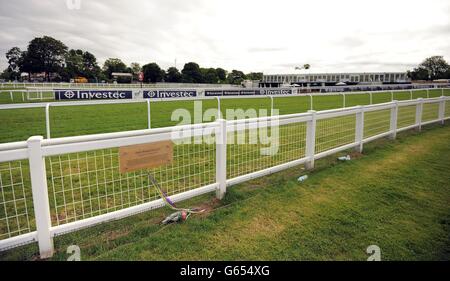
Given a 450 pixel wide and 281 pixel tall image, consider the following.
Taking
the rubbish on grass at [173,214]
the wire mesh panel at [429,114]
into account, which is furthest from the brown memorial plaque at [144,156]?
the wire mesh panel at [429,114]

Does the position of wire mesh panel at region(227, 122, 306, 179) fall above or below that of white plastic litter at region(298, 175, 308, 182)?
above

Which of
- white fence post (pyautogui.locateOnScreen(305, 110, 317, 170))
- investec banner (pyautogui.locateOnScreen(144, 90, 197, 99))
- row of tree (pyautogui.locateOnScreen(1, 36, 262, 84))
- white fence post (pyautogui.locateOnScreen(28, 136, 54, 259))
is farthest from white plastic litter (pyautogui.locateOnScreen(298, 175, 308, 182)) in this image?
row of tree (pyautogui.locateOnScreen(1, 36, 262, 84))

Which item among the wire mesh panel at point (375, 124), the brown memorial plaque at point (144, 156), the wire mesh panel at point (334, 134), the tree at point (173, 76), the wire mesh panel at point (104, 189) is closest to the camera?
the brown memorial plaque at point (144, 156)

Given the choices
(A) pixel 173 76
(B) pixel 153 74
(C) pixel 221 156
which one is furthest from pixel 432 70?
(C) pixel 221 156

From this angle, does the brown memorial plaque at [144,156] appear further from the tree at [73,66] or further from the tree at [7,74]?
the tree at [7,74]

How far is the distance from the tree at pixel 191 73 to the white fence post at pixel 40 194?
236 feet

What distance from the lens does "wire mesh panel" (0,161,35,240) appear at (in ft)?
8.68

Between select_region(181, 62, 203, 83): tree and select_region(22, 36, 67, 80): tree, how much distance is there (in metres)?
33.2

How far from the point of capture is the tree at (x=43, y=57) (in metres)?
73.8

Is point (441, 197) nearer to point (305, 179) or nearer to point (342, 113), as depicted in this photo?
point (305, 179)

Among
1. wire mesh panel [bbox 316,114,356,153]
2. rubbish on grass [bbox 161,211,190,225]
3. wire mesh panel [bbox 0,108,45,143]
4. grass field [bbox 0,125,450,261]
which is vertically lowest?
grass field [bbox 0,125,450,261]

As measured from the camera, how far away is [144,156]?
2.95 metres

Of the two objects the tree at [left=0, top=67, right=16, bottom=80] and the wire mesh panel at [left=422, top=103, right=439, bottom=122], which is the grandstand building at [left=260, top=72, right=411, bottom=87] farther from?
the tree at [left=0, top=67, right=16, bottom=80]

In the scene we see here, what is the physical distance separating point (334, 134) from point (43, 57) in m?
87.6
